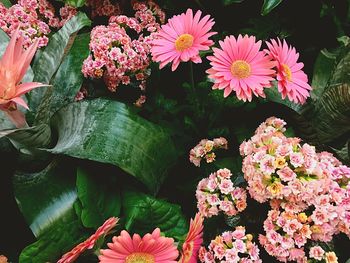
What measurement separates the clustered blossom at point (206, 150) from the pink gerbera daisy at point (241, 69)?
0.15 meters

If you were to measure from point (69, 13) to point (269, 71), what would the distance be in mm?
635

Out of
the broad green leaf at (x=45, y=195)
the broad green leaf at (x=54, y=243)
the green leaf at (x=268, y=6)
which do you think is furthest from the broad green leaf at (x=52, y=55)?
the green leaf at (x=268, y=6)

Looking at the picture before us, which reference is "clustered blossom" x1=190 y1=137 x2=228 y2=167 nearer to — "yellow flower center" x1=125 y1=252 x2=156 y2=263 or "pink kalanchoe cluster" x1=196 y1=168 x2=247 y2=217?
"pink kalanchoe cluster" x1=196 y1=168 x2=247 y2=217

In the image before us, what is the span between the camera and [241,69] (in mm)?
1026

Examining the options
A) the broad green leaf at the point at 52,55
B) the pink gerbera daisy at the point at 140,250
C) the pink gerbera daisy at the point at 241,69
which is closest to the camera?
the pink gerbera daisy at the point at 140,250

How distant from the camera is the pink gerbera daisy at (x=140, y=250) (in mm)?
892

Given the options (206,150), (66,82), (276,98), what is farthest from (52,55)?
(276,98)

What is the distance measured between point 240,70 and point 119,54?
0.97 ft

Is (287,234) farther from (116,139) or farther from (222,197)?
(116,139)

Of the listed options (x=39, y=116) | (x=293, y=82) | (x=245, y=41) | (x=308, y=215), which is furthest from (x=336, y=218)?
(x=39, y=116)

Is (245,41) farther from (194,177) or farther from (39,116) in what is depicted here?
(39,116)

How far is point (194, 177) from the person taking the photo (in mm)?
1252

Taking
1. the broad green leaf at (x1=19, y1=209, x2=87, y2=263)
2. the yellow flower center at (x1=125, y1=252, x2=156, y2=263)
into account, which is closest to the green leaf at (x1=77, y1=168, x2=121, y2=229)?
the broad green leaf at (x1=19, y1=209, x2=87, y2=263)

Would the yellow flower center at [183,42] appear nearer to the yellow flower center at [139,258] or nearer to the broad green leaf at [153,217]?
the broad green leaf at [153,217]
